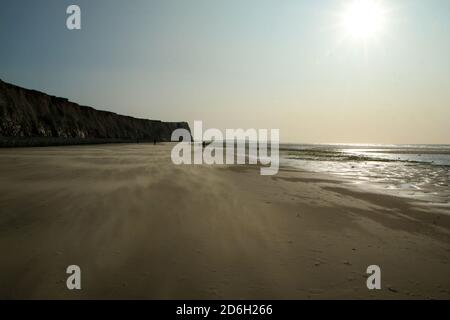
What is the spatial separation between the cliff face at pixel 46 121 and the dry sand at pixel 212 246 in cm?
3228

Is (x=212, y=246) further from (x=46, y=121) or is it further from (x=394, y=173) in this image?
(x=46, y=121)

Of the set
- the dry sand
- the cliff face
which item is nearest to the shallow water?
the dry sand

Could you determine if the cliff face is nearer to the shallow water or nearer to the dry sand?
the dry sand

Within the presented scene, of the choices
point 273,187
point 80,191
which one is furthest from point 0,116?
point 273,187

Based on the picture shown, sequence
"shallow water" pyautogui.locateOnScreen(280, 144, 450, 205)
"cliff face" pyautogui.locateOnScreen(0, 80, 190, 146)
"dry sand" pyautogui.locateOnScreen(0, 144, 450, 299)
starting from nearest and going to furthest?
"dry sand" pyautogui.locateOnScreen(0, 144, 450, 299), "shallow water" pyautogui.locateOnScreen(280, 144, 450, 205), "cliff face" pyautogui.locateOnScreen(0, 80, 190, 146)

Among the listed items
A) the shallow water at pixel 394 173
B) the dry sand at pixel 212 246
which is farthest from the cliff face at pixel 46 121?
the shallow water at pixel 394 173

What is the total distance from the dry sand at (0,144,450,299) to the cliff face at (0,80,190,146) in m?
32.3

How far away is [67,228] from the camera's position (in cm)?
449

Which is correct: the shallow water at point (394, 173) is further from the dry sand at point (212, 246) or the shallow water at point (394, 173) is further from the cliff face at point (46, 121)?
the cliff face at point (46, 121)

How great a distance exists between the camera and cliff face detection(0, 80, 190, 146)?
116ft

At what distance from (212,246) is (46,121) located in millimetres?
51413

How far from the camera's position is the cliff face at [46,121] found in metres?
35.4
